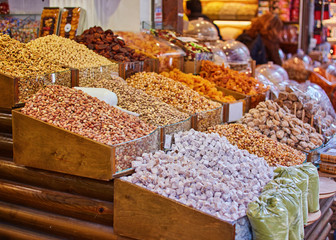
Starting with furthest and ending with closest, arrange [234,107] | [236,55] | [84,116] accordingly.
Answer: [236,55] → [234,107] → [84,116]

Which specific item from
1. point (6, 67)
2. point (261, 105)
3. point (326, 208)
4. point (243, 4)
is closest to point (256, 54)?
point (243, 4)

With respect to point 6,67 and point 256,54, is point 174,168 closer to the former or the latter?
point 6,67

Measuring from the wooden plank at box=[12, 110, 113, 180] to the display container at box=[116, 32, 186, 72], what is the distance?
146 centimetres

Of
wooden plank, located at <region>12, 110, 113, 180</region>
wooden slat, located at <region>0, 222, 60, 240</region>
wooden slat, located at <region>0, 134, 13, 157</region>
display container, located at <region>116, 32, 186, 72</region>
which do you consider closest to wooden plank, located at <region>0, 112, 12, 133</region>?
wooden slat, located at <region>0, 134, 13, 157</region>

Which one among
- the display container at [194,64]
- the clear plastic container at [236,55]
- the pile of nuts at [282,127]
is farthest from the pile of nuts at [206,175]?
the clear plastic container at [236,55]

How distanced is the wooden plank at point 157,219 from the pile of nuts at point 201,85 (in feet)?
4.78

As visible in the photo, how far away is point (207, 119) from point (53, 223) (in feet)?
3.86

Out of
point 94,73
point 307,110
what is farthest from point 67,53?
point 307,110

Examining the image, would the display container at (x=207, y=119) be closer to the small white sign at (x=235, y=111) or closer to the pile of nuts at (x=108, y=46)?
the small white sign at (x=235, y=111)

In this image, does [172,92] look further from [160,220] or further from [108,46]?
[160,220]

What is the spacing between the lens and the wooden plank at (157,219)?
5.51ft

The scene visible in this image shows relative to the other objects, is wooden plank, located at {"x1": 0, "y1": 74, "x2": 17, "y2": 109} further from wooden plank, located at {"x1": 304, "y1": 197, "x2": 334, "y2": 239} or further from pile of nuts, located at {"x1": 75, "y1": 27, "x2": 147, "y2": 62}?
wooden plank, located at {"x1": 304, "y1": 197, "x2": 334, "y2": 239}

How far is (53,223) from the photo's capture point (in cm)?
216

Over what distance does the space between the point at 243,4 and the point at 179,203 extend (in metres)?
7.14
